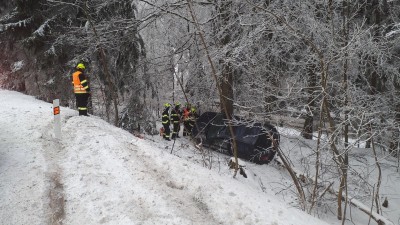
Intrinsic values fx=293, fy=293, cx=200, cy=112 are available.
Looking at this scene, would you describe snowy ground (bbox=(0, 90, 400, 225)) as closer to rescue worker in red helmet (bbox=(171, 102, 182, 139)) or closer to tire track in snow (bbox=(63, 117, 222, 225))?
tire track in snow (bbox=(63, 117, 222, 225))

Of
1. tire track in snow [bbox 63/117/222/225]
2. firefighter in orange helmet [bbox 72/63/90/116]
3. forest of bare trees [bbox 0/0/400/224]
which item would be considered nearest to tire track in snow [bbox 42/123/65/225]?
tire track in snow [bbox 63/117/222/225]

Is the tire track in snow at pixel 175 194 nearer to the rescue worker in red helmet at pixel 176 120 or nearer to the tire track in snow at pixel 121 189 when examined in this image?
the tire track in snow at pixel 121 189

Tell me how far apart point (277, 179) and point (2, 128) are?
8.28 meters

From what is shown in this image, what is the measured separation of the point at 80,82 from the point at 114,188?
4893 millimetres

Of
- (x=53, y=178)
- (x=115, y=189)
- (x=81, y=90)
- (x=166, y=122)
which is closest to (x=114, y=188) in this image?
(x=115, y=189)

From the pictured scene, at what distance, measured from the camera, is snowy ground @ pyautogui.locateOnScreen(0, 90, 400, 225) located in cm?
415

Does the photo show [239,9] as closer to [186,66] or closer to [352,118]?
[186,66]

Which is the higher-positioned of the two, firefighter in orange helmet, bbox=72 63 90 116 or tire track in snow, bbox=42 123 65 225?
firefighter in orange helmet, bbox=72 63 90 116

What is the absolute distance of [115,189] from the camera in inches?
186

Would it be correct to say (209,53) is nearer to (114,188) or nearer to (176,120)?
(114,188)

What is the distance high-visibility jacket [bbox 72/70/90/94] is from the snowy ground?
220cm

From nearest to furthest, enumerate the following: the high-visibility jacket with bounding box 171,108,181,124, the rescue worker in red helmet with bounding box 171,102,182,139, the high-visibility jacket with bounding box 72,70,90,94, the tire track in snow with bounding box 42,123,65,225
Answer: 1. the tire track in snow with bounding box 42,123,65,225
2. the high-visibility jacket with bounding box 72,70,90,94
3. the rescue worker in red helmet with bounding box 171,102,182,139
4. the high-visibility jacket with bounding box 171,108,181,124

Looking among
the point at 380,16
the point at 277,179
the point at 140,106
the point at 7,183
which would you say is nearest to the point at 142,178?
the point at 7,183

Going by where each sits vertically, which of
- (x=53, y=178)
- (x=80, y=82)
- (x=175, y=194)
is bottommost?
(x=175, y=194)
